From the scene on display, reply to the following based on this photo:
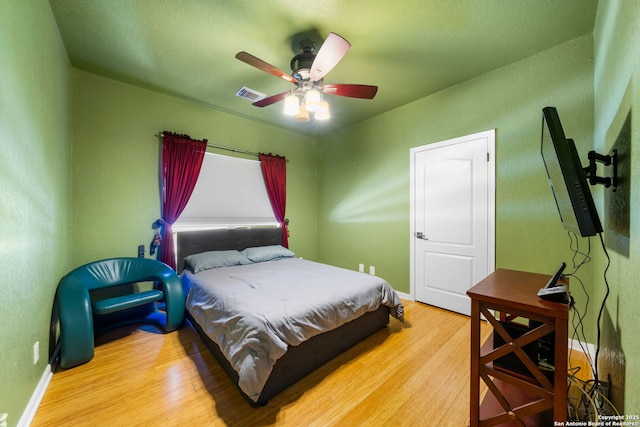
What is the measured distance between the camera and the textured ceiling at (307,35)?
1.78 metres

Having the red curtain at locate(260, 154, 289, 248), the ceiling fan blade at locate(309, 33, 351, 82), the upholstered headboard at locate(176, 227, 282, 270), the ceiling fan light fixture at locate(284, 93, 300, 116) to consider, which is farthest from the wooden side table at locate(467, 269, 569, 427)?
the red curtain at locate(260, 154, 289, 248)

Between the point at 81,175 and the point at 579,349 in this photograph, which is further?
the point at 81,175

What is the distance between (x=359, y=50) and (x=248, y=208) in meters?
2.63

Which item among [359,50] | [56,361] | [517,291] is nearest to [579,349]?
[517,291]

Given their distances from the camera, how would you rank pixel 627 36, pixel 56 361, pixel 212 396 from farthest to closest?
pixel 56 361, pixel 212 396, pixel 627 36

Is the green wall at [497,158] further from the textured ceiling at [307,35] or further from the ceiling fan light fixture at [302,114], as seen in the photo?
the ceiling fan light fixture at [302,114]

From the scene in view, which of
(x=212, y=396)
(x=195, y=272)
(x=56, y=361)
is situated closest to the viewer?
(x=212, y=396)

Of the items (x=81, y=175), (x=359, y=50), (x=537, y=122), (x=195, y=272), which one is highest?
(x=359, y=50)

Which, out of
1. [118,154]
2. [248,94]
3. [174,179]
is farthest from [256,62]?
[118,154]

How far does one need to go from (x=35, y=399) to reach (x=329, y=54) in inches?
117

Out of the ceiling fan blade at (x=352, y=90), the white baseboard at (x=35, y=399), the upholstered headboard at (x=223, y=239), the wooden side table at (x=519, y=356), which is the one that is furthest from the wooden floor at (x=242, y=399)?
the ceiling fan blade at (x=352, y=90)

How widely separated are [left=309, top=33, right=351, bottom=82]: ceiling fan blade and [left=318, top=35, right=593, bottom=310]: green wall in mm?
1800

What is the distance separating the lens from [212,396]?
1.60 metres

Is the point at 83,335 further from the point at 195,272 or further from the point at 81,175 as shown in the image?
the point at 81,175
